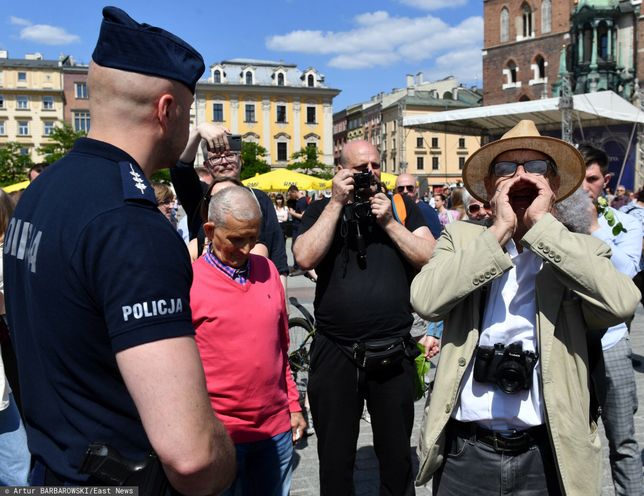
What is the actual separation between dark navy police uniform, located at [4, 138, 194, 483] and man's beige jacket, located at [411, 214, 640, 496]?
1.34m

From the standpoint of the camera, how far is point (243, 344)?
2908 mm

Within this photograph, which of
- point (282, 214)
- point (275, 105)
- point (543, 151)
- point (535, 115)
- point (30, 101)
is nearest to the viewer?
point (543, 151)

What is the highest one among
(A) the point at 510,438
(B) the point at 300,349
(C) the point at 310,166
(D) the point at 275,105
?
(D) the point at 275,105

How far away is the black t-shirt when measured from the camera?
11.7ft

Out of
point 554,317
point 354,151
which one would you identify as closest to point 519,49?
point 354,151

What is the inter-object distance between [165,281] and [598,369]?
1.99 m

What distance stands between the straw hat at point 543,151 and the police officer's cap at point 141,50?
149 centimetres

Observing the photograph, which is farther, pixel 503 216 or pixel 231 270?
pixel 231 270

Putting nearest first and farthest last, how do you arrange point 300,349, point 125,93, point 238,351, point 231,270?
point 125,93 < point 238,351 < point 231,270 < point 300,349

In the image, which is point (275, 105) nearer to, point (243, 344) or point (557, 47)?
point (557, 47)

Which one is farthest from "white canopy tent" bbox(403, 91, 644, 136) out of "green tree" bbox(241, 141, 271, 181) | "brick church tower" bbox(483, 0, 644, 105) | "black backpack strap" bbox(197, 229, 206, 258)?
"black backpack strap" bbox(197, 229, 206, 258)

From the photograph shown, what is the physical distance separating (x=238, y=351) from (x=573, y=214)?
65.8 inches

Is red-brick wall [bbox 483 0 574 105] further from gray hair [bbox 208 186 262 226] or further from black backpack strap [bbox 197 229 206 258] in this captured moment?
gray hair [bbox 208 186 262 226]

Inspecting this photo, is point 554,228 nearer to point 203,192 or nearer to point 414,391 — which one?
point 414,391
